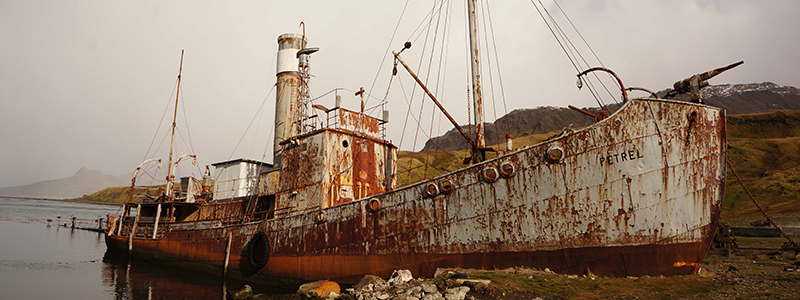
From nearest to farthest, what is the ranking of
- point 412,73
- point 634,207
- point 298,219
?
point 634,207 → point 298,219 → point 412,73

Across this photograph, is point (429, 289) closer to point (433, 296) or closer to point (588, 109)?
point (433, 296)

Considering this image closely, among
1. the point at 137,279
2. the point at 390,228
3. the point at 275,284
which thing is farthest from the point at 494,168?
the point at 137,279

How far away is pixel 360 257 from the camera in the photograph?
1295 centimetres

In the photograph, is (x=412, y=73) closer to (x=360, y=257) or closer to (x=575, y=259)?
(x=360, y=257)

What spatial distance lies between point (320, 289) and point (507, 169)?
264 inches

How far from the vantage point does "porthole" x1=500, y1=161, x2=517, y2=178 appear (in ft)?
34.8

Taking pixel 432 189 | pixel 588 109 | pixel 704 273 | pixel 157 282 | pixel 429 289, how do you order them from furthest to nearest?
pixel 588 109 → pixel 157 282 → pixel 432 189 → pixel 704 273 → pixel 429 289

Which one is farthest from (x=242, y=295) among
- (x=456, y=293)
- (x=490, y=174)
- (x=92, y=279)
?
(x=92, y=279)

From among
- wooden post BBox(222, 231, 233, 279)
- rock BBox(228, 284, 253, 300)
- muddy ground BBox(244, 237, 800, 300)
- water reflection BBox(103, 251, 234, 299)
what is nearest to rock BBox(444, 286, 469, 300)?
muddy ground BBox(244, 237, 800, 300)

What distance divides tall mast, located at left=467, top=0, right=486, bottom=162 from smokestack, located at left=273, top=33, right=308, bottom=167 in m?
9.57

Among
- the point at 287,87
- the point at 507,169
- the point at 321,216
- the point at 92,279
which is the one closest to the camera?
the point at 507,169

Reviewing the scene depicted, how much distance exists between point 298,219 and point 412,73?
7208 millimetres

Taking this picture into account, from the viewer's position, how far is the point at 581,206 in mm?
9938

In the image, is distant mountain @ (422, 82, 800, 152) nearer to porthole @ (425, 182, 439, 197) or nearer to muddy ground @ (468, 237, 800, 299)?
porthole @ (425, 182, 439, 197)
